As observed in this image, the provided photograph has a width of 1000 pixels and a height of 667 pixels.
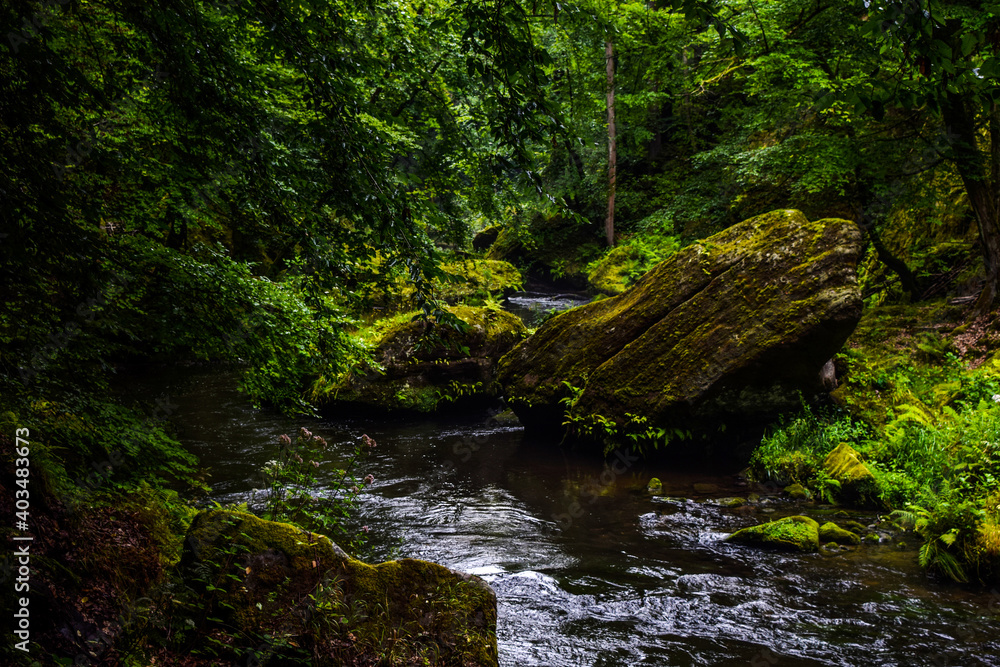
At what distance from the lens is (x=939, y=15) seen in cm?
179

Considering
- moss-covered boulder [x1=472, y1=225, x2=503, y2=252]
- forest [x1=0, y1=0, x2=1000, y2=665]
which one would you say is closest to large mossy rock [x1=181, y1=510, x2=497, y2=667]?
forest [x1=0, y1=0, x2=1000, y2=665]

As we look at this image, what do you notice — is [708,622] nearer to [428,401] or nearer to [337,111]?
[337,111]

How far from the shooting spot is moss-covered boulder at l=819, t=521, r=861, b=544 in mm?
6262

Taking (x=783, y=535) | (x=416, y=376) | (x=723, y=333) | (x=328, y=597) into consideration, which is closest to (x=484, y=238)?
(x=416, y=376)

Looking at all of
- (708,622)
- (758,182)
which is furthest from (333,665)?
(758,182)

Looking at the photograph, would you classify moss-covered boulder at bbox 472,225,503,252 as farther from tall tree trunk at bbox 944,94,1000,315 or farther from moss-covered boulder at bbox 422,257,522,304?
tall tree trunk at bbox 944,94,1000,315

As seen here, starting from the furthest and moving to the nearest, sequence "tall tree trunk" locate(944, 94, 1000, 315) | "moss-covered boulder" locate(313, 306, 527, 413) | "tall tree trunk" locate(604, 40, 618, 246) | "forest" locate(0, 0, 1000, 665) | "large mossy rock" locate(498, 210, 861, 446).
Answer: "tall tree trunk" locate(604, 40, 618, 246), "moss-covered boulder" locate(313, 306, 527, 413), "tall tree trunk" locate(944, 94, 1000, 315), "large mossy rock" locate(498, 210, 861, 446), "forest" locate(0, 0, 1000, 665)

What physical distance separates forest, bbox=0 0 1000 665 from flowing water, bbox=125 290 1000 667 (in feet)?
0.37

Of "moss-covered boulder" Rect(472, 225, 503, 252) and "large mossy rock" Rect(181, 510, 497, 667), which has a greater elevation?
"moss-covered boulder" Rect(472, 225, 503, 252)

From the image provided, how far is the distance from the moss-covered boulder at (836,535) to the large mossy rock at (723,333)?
2605mm

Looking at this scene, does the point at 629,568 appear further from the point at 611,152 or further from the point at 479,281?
the point at 611,152

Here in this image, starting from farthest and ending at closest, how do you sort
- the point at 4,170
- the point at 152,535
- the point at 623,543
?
the point at 623,543
the point at 152,535
the point at 4,170

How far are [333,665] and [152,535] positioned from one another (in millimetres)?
1624

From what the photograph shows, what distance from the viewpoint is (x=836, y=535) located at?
20.7 ft
